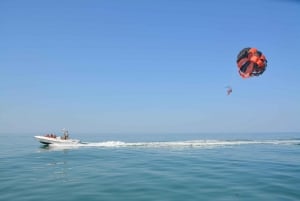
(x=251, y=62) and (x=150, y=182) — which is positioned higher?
(x=251, y=62)

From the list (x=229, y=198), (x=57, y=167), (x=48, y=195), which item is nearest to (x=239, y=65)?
(x=229, y=198)

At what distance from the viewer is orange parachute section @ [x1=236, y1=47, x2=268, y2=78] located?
1962 cm

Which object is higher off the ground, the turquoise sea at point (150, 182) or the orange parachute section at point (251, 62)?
the orange parachute section at point (251, 62)

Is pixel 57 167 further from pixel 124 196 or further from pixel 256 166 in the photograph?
pixel 256 166

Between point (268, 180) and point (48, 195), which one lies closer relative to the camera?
point (48, 195)

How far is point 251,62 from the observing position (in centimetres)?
2003

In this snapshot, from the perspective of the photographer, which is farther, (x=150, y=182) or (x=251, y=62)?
(x=251, y=62)

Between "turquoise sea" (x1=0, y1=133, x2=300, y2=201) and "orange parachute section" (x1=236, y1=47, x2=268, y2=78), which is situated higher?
"orange parachute section" (x1=236, y1=47, x2=268, y2=78)

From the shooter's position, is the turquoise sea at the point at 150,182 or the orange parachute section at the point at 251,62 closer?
the turquoise sea at the point at 150,182

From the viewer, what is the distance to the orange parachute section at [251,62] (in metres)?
19.6

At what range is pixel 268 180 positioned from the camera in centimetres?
1870

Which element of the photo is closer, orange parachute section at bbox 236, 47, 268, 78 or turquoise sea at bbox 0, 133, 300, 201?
turquoise sea at bbox 0, 133, 300, 201

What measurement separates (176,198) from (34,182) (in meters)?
8.34

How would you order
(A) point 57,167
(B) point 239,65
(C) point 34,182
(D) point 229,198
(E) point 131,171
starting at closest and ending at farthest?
(D) point 229,198 → (C) point 34,182 → (B) point 239,65 → (E) point 131,171 → (A) point 57,167
